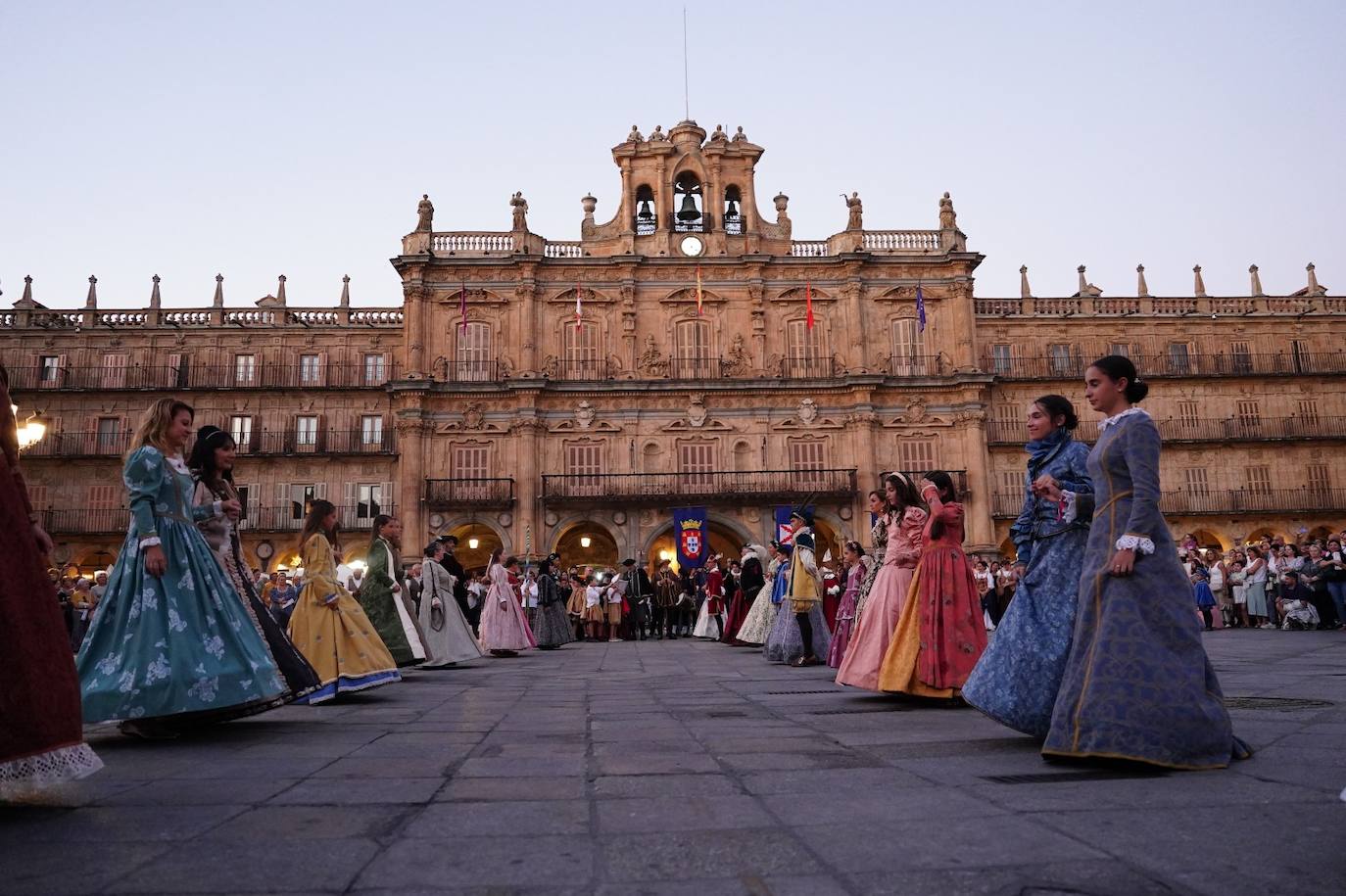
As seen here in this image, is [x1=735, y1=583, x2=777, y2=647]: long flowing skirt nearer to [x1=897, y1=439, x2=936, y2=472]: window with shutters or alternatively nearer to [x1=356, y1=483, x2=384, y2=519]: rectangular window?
[x1=897, y1=439, x2=936, y2=472]: window with shutters

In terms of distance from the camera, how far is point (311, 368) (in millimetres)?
34094

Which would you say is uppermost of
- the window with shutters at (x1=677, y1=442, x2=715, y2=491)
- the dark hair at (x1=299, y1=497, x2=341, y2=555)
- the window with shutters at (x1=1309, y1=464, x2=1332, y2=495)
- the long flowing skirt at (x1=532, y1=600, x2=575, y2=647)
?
the window with shutters at (x1=677, y1=442, x2=715, y2=491)

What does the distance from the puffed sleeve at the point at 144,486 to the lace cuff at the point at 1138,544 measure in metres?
4.42

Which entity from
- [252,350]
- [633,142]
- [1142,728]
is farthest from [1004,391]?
[1142,728]

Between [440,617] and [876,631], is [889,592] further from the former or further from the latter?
[440,617]

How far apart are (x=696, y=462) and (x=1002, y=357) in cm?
1172

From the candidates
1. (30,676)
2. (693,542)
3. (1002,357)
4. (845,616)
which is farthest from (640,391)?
(30,676)

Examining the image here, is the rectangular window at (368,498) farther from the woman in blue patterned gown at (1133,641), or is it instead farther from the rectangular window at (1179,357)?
the woman in blue patterned gown at (1133,641)

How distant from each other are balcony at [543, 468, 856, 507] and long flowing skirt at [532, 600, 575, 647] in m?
11.8

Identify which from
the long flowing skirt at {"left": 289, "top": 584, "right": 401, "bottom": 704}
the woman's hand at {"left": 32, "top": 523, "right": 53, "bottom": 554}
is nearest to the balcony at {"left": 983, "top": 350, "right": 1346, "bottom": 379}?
the long flowing skirt at {"left": 289, "top": 584, "right": 401, "bottom": 704}

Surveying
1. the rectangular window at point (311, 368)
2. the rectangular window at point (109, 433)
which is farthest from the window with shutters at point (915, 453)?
the rectangular window at point (109, 433)

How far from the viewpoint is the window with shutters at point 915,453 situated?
31828mm

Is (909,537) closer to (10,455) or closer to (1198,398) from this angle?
(10,455)

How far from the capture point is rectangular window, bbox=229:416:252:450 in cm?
3319
